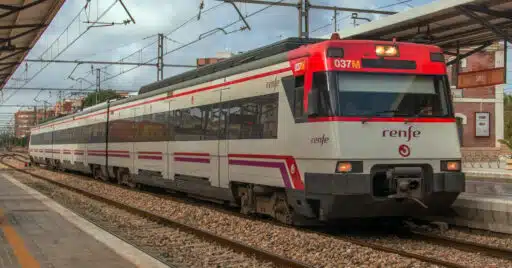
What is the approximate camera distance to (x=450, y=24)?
14742 millimetres

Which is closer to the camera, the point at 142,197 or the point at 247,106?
the point at 247,106

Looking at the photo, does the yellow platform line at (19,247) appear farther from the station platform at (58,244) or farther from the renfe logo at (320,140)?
the renfe logo at (320,140)

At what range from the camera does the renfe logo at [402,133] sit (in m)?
9.23

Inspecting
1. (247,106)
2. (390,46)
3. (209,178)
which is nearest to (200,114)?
(209,178)

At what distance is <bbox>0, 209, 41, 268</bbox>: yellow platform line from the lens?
7125 millimetres

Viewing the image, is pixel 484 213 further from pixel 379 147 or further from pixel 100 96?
pixel 100 96

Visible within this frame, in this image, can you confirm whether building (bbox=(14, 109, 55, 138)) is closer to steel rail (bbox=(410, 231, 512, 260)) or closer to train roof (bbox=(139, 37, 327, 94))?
train roof (bbox=(139, 37, 327, 94))

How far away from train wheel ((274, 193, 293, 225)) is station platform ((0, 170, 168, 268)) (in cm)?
299

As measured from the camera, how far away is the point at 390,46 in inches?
380

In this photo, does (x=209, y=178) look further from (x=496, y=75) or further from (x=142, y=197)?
(x=496, y=75)

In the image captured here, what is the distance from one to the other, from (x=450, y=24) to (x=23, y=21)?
Answer: 33.5 feet

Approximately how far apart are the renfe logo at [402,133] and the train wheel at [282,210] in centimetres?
222

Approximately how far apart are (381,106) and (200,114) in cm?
541

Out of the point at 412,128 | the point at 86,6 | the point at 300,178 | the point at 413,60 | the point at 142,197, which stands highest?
the point at 86,6
